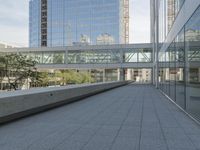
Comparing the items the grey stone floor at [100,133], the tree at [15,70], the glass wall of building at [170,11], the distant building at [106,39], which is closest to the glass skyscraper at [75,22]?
the distant building at [106,39]

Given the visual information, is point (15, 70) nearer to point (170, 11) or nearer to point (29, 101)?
point (170, 11)

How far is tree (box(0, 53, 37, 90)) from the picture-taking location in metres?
54.2

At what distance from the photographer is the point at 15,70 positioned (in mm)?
55750

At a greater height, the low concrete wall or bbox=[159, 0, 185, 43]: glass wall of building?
bbox=[159, 0, 185, 43]: glass wall of building

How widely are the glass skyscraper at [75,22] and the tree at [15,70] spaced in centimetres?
5548

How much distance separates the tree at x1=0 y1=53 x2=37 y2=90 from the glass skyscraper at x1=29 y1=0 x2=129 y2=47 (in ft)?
182

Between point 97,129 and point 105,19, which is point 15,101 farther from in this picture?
point 105,19

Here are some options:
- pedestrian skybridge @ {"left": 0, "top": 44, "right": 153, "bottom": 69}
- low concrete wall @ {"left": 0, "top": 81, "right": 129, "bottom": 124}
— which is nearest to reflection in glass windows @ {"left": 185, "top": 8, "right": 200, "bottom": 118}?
low concrete wall @ {"left": 0, "top": 81, "right": 129, "bottom": 124}

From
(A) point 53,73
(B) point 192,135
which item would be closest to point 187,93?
(B) point 192,135

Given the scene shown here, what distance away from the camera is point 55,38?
131 metres

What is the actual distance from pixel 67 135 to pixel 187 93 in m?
5.89

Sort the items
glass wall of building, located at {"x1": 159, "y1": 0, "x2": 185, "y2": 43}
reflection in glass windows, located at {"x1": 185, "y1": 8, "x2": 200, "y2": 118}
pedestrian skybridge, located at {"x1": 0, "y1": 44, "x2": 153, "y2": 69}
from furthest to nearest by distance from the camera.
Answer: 1. pedestrian skybridge, located at {"x1": 0, "y1": 44, "x2": 153, "y2": 69}
2. glass wall of building, located at {"x1": 159, "y1": 0, "x2": 185, "y2": 43}
3. reflection in glass windows, located at {"x1": 185, "y1": 8, "x2": 200, "y2": 118}

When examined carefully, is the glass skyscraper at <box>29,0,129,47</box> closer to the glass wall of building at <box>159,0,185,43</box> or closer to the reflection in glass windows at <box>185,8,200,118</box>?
the glass wall of building at <box>159,0,185,43</box>

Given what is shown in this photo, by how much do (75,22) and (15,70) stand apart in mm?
74231
